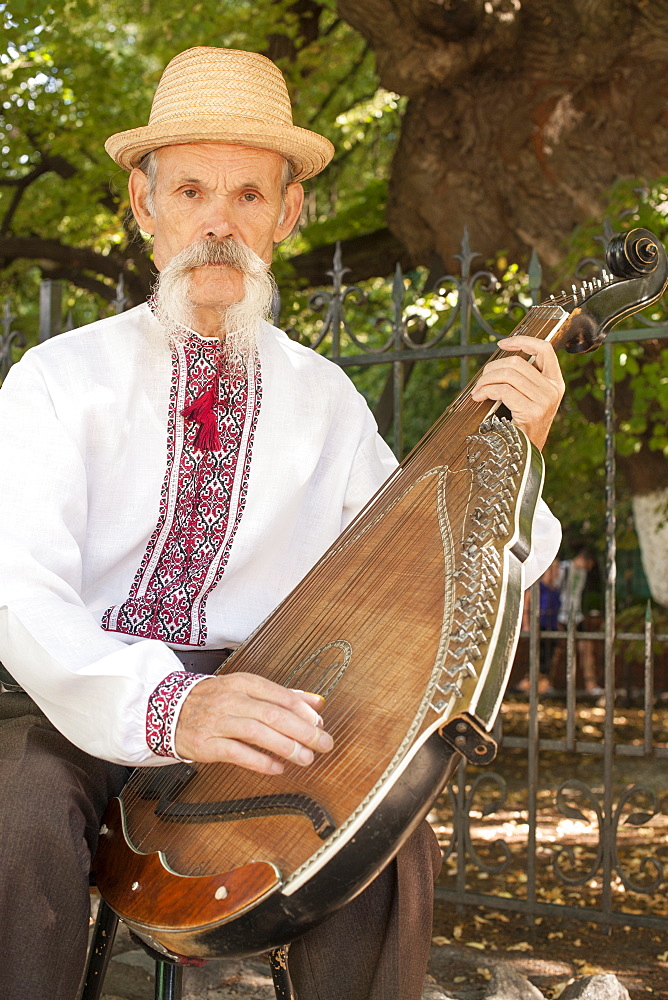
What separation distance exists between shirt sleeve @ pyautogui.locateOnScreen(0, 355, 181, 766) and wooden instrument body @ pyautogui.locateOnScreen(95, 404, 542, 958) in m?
0.16

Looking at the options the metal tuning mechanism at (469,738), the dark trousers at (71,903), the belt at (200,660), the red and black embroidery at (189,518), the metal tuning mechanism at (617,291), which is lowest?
the dark trousers at (71,903)

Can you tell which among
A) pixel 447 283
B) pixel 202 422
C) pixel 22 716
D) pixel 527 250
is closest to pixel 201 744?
pixel 22 716

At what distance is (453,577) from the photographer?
1.39 m

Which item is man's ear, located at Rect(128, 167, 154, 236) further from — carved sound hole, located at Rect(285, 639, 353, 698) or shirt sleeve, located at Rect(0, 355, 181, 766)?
carved sound hole, located at Rect(285, 639, 353, 698)

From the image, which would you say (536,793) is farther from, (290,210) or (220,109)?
(220,109)

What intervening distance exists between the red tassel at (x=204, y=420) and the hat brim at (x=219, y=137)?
21.5 inches

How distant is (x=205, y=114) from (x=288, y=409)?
632 millimetres

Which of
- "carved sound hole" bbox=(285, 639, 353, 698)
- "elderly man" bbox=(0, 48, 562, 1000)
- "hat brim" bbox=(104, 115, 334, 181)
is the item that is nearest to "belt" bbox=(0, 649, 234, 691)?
"elderly man" bbox=(0, 48, 562, 1000)

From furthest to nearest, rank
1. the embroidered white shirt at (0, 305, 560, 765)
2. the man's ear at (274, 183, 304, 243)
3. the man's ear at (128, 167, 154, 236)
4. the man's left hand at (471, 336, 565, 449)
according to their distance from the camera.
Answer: the man's ear at (274, 183, 304, 243) → the man's ear at (128, 167, 154, 236) → the man's left hand at (471, 336, 565, 449) → the embroidered white shirt at (0, 305, 560, 765)

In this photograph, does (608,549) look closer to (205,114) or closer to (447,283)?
(447,283)

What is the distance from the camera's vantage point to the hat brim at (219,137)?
2.04 m

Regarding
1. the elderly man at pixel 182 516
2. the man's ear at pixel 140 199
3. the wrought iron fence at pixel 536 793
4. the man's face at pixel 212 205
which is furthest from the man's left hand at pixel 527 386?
the wrought iron fence at pixel 536 793

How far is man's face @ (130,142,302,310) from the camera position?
2068mm

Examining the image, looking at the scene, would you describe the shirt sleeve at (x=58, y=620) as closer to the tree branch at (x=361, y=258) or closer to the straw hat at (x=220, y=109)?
the straw hat at (x=220, y=109)
